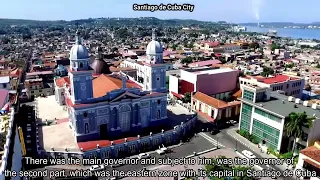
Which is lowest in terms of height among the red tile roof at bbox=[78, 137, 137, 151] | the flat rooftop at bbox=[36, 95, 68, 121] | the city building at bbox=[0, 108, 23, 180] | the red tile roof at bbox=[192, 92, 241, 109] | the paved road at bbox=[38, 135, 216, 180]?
the paved road at bbox=[38, 135, 216, 180]

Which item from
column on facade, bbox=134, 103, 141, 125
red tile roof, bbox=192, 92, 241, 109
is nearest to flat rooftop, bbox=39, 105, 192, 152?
column on facade, bbox=134, 103, 141, 125

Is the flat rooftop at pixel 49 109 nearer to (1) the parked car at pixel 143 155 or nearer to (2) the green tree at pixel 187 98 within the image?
(1) the parked car at pixel 143 155

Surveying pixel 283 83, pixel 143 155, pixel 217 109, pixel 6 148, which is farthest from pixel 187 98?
pixel 6 148

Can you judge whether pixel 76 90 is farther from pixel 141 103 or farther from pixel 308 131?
pixel 308 131

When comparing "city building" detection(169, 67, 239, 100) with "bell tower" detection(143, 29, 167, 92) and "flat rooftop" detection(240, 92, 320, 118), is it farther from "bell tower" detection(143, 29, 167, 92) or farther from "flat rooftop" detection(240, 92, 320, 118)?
"flat rooftop" detection(240, 92, 320, 118)

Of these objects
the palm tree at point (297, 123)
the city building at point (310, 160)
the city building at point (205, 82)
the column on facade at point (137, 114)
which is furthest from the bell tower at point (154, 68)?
the city building at point (310, 160)
